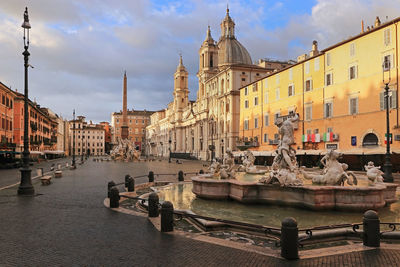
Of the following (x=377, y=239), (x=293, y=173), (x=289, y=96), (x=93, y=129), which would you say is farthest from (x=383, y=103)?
(x=93, y=129)

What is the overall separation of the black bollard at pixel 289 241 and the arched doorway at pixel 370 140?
26.3 m

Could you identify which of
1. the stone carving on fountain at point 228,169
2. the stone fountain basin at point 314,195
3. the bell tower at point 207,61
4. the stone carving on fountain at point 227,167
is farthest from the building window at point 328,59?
the bell tower at point 207,61

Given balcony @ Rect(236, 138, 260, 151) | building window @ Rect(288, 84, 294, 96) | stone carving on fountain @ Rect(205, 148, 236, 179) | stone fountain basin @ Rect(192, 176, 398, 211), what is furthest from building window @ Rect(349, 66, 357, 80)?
stone fountain basin @ Rect(192, 176, 398, 211)

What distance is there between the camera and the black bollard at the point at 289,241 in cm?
615

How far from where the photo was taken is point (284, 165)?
1191cm

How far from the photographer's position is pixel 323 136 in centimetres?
3475

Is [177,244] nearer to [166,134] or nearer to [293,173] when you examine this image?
[293,173]

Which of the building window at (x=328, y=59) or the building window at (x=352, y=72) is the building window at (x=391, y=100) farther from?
the building window at (x=328, y=59)

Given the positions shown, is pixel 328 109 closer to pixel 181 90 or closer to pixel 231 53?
pixel 231 53

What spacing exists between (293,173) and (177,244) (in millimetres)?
5972

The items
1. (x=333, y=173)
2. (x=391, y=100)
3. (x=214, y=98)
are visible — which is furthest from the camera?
(x=214, y=98)

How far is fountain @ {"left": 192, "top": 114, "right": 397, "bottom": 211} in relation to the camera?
10352 mm

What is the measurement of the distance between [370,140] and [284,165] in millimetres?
21257

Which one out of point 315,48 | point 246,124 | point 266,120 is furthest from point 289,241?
point 246,124
